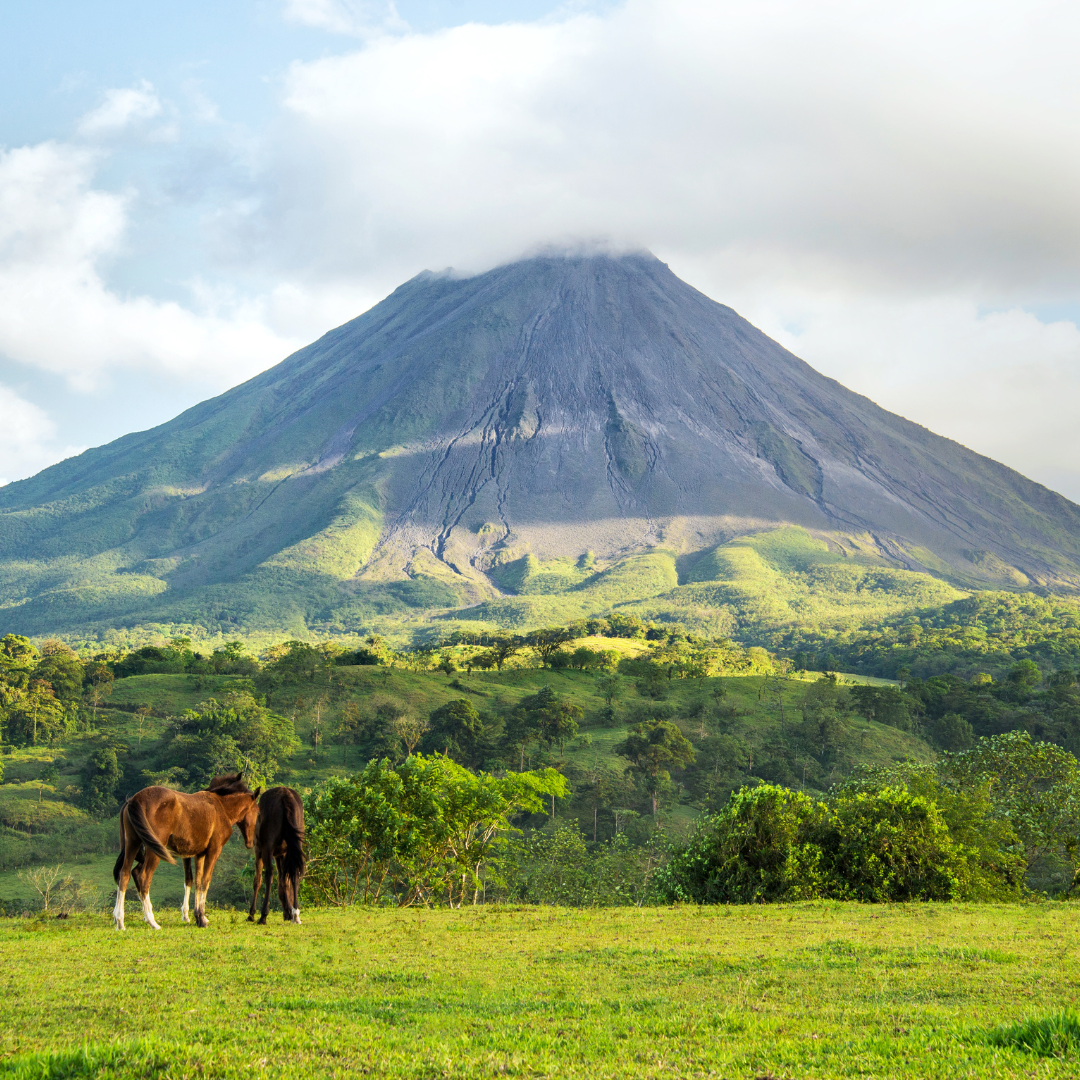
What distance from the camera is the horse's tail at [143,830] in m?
12.4

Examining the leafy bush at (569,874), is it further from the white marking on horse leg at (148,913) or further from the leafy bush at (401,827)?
the white marking on horse leg at (148,913)

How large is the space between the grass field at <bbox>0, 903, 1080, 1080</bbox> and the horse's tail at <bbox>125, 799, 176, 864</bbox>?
1.19 meters

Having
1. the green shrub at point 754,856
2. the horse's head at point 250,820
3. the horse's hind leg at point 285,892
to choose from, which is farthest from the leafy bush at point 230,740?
the horse's hind leg at point 285,892

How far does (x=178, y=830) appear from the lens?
13.3m

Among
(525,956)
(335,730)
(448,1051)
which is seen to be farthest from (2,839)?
(448,1051)

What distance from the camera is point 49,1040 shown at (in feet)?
24.2

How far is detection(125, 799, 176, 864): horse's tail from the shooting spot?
1245cm

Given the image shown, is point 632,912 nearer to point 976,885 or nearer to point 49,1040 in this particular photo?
point 976,885

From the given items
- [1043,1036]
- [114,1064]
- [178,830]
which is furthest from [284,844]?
[1043,1036]

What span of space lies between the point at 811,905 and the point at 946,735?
226 ft

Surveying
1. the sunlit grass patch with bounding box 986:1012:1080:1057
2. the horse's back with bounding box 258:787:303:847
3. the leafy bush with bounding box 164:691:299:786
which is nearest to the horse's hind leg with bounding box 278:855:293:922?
the horse's back with bounding box 258:787:303:847

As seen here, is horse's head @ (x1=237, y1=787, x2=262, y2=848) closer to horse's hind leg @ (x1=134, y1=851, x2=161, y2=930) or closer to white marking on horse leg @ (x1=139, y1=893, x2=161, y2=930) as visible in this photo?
horse's hind leg @ (x1=134, y1=851, x2=161, y2=930)

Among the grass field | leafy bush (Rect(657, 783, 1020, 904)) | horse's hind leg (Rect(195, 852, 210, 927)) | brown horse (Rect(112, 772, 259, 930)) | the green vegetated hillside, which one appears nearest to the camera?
the grass field

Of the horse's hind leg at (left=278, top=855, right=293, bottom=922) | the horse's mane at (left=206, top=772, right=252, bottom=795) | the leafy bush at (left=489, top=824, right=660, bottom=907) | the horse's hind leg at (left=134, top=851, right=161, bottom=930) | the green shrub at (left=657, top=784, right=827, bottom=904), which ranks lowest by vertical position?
the leafy bush at (left=489, top=824, right=660, bottom=907)
